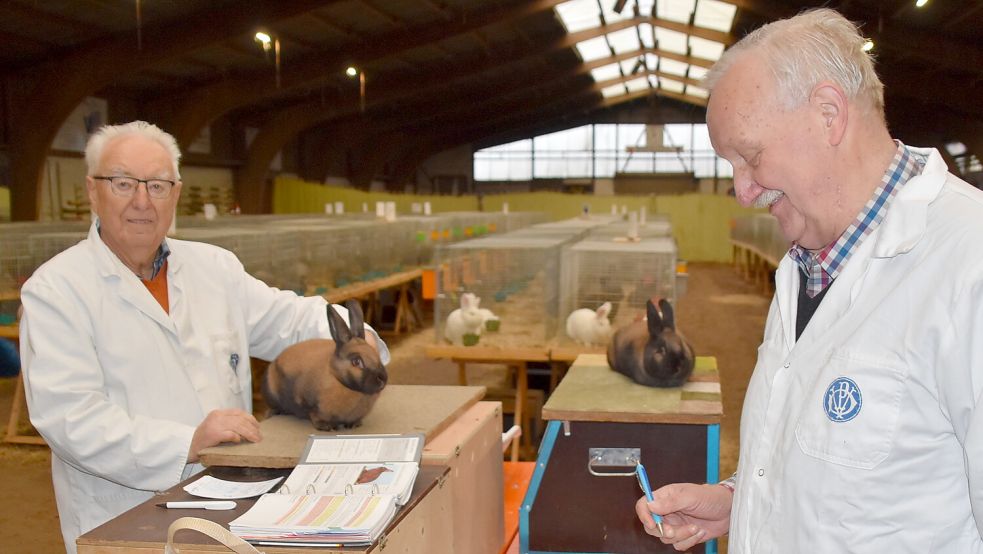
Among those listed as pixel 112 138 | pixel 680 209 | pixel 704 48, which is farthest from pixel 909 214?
pixel 680 209

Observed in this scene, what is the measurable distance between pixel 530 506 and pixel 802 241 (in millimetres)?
1462

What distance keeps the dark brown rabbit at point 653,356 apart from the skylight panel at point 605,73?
17253 mm

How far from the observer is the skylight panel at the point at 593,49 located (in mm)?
17336

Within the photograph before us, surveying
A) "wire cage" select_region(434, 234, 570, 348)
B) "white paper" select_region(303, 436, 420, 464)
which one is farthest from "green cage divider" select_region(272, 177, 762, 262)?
"white paper" select_region(303, 436, 420, 464)

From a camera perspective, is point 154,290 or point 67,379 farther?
point 154,290

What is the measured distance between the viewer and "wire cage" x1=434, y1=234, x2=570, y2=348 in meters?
5.57

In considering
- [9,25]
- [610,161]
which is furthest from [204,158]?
[610,161]

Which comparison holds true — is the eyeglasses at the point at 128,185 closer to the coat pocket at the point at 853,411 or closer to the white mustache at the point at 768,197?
the white mustache at the point at 768,197

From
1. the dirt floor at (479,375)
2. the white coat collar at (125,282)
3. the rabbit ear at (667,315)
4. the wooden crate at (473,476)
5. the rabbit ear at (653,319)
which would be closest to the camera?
the wooden crate at (473,476)

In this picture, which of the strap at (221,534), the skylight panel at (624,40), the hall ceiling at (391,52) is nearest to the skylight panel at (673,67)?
the hall ceiling at (391,52)

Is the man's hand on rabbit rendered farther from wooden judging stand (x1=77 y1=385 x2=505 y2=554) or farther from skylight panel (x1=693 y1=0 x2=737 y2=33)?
skylight panel (x1=693 y1=0 x2=737 y2=33)

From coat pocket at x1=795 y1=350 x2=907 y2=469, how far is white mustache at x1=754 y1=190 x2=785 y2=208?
272 millimetres

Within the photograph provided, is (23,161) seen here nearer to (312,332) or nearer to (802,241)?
(312,332)

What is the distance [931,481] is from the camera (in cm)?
114
